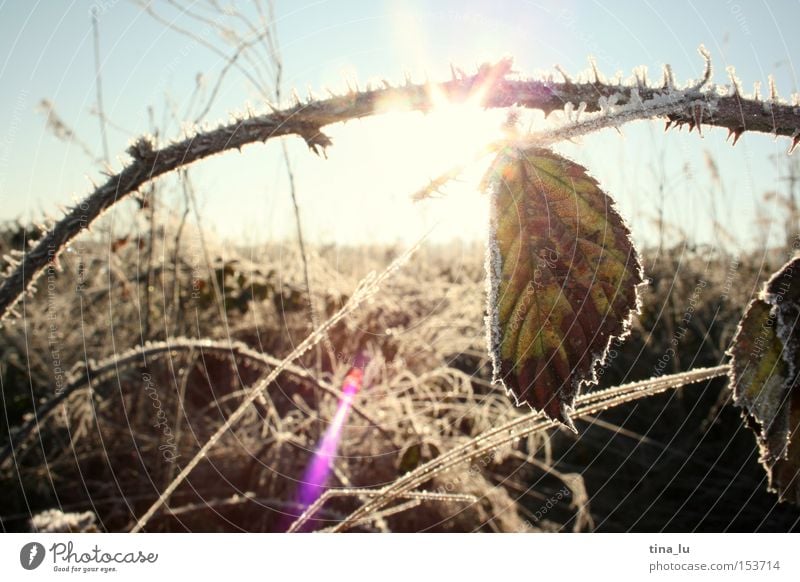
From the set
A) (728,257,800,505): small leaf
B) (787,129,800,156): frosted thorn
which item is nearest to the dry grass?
(728,257,800,505): small leaf

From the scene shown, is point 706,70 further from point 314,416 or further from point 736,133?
point 314,416

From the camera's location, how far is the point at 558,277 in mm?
333

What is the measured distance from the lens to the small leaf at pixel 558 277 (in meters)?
0.33

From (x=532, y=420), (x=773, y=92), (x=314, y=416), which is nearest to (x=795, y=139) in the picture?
(x=773, y=92)

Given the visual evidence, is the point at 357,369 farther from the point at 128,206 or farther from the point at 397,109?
the point at 397,109

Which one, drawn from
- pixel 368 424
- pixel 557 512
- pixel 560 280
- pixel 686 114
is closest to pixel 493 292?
pixel 560 280

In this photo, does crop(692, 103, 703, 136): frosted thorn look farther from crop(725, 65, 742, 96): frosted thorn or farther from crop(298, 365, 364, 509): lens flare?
crop(298, 365, 364, 509): lens flare

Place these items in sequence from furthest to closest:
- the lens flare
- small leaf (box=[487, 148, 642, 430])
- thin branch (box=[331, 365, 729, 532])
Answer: the lens flare, thin branch (box=[331, 365, 729, 532]), small leaf (box=[487, 148, 642, 430])

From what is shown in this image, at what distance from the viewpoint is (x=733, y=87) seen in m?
0.36

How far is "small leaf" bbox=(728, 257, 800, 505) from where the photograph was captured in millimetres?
394

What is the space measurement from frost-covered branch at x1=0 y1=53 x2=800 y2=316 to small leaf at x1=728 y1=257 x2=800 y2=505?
0.10 m

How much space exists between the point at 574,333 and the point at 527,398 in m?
0.04
